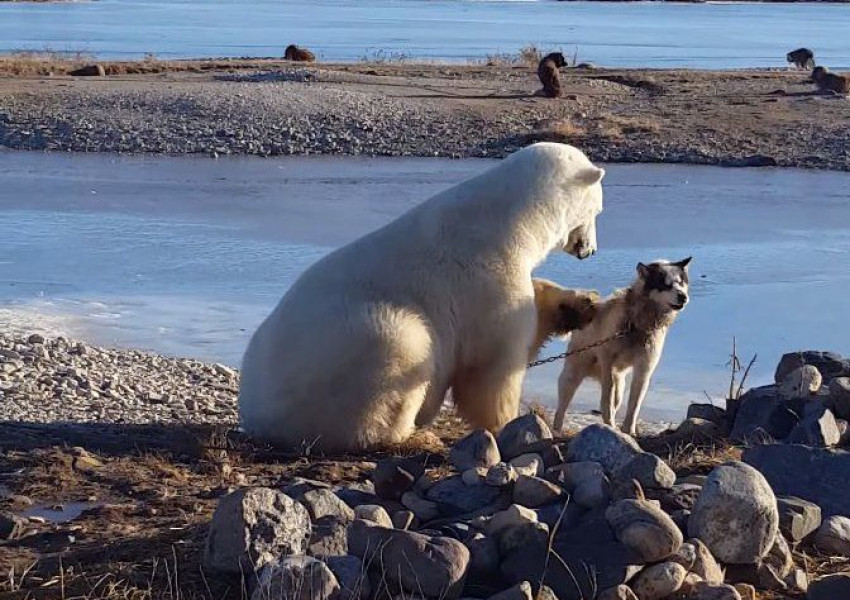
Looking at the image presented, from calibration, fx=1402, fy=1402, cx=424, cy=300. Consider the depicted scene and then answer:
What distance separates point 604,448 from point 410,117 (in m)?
23.2

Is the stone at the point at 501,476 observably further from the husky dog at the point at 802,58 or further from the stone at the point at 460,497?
the husky dog at the point at 802,58

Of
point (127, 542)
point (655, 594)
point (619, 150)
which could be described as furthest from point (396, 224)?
point (619, 150)

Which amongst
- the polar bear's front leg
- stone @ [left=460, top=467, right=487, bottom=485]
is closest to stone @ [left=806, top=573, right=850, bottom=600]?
stone @ [left=460, top=467, right=487, bottom=485]

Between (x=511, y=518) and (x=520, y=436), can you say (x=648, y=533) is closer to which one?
(x=511, y=518)

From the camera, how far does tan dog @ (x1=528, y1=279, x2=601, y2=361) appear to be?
26.2 ft

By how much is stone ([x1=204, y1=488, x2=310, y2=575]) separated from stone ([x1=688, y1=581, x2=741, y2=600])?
1267mm

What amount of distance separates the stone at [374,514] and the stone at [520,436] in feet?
4.44

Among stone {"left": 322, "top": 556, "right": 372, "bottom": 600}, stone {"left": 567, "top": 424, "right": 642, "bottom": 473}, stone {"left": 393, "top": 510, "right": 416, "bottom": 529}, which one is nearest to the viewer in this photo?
→ stone {"left": 322, "top": 556, "right": 372, "bottom": 600}

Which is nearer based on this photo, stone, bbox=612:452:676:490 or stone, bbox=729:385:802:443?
stone, bbox=612:452:676:490

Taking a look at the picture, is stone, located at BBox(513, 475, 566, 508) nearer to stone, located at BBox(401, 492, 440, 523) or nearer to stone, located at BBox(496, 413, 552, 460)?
stone, located at BBox(401, 492, 440, 523)

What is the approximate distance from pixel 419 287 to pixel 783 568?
9.21 ft

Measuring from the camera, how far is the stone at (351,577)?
432cm

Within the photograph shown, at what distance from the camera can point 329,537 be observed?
468 centimetres

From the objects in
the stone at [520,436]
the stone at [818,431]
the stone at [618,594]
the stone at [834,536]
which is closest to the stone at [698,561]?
the stone at [618,594]
